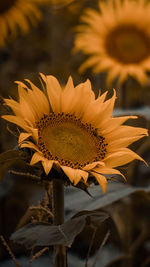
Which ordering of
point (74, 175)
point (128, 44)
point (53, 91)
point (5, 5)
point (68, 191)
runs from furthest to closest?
1. point (5, 5)
2. point (128, 44)
3. point (68, 191)
4. point (53, 91)
5. point (74, 175)

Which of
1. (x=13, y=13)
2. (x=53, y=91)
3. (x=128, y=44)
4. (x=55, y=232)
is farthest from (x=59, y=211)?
(x=13, y=13)

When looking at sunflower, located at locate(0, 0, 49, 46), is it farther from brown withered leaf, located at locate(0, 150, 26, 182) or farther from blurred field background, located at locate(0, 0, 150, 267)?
brown withered leaf, located at locate(0, 150, 26, 182)

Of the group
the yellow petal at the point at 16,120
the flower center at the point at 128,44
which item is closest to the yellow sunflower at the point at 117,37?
the flower center at the point at 128,44

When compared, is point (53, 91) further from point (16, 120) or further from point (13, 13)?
point (13, 13)

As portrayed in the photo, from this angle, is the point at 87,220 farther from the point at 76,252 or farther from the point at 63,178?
the point at 76,252

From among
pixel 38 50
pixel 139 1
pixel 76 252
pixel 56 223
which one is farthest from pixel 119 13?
pixel 56 223

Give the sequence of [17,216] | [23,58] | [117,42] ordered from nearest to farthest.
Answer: [17,216] < [117,42] < [23,58]

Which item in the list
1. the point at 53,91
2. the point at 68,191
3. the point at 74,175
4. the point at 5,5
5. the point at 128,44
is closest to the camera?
the point at 74,175

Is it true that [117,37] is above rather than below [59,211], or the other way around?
above
